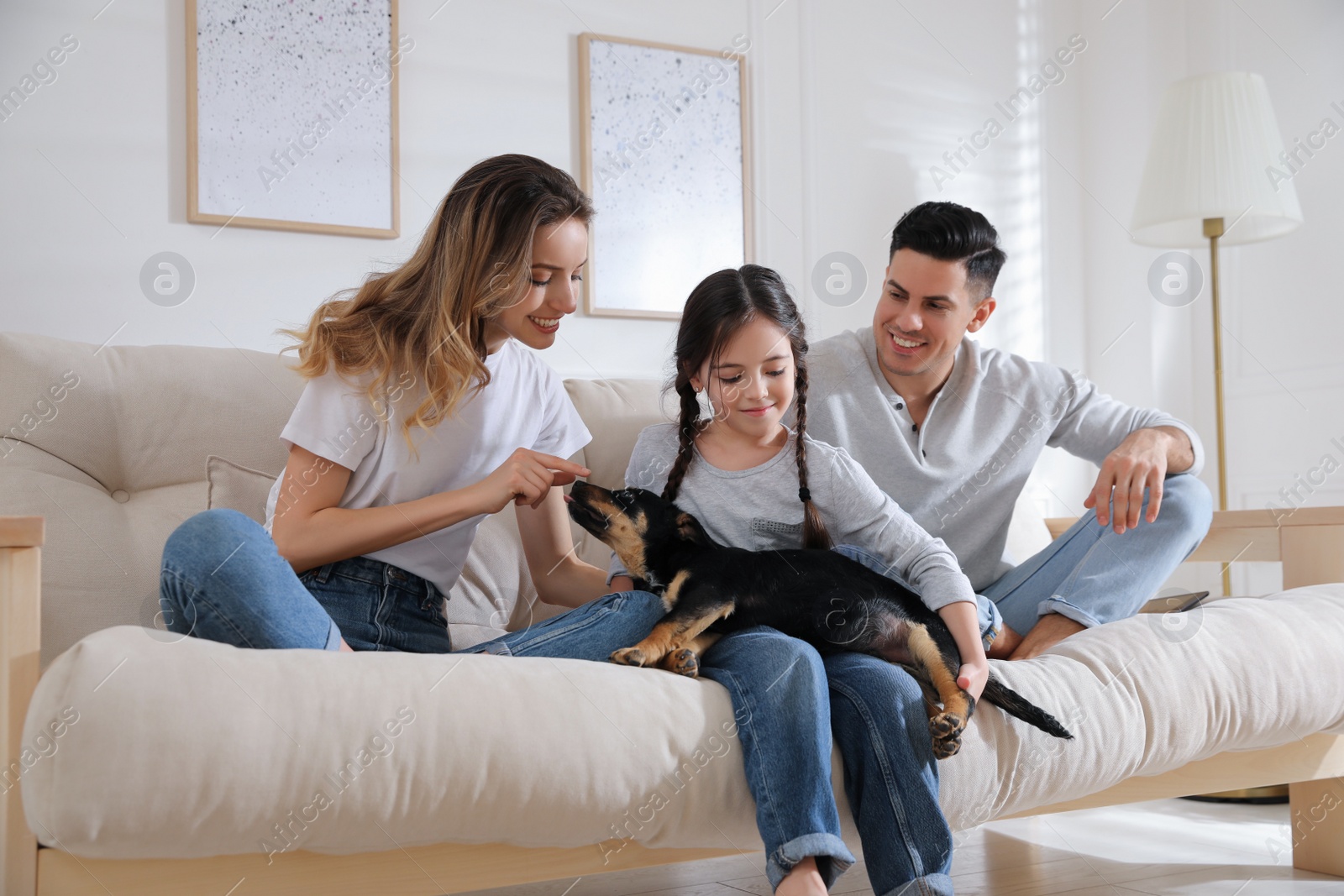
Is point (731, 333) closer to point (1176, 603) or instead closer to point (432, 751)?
point (432, 751)

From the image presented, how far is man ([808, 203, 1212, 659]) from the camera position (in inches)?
63.6

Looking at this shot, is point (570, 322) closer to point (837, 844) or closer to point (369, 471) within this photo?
point (369, 471)

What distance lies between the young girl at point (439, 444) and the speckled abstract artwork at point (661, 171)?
1.05m

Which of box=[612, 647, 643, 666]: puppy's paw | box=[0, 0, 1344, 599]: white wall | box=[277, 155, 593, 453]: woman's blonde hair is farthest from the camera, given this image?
box=[0, 0, 1344, 599]: white wall

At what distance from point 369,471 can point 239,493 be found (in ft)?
1.02

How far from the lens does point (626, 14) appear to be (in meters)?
2.61

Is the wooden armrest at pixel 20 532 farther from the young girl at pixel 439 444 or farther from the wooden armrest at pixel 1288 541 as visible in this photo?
the wooden armrest at pixel 1288 541

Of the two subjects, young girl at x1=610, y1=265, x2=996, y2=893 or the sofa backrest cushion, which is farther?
the sofa backrest cushion

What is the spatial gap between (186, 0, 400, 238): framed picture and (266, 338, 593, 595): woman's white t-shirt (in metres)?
0.96

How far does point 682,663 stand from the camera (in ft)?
3.86

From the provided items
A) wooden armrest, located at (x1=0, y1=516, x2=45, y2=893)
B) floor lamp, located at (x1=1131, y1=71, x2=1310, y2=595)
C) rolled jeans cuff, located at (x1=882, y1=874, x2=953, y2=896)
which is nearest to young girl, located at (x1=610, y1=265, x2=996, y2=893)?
rolled jeans cuff, located at (x1=882, y1=874, x2=953, y2=896)

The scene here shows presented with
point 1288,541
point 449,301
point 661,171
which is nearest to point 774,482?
point 449,301

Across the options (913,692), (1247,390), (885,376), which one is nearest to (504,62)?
(885,376)

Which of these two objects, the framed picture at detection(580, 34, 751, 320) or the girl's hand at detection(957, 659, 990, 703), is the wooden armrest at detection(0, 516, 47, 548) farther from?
the framed picture at detection(580, 34, 751, 320)
